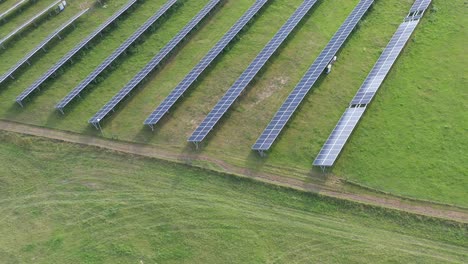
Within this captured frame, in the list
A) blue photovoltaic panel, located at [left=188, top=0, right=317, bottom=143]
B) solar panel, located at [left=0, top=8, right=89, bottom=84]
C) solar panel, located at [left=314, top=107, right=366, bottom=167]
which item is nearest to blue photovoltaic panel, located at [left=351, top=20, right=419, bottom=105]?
solar panel, located at [left=314, top=107, right=366, bottom=167]

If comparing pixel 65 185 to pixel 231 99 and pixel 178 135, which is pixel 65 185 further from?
pixel 231 99

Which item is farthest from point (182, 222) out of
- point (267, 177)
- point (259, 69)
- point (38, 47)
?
point (38, 47)

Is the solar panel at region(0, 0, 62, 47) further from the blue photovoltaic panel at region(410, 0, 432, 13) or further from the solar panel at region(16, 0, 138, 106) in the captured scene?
the blue photovoltaic panel at region(410, 0, 432, 13)

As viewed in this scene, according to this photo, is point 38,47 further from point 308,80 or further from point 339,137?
point 339,137

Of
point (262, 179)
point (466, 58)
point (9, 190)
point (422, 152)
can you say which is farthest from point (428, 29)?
point (9, 190)

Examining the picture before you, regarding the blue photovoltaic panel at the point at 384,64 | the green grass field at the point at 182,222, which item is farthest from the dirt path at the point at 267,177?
the blue photovoltaic panel at the point at 384,64

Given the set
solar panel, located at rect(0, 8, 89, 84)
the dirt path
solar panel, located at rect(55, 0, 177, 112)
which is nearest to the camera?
the dirt path
